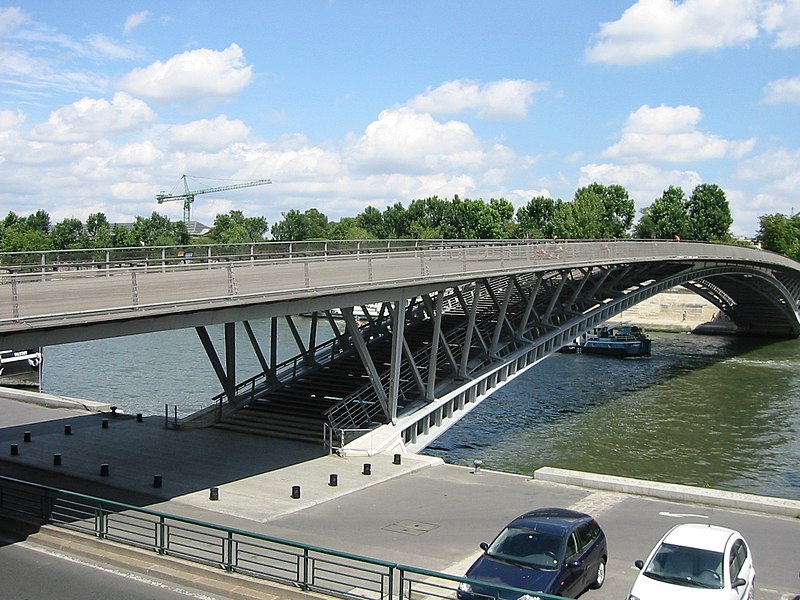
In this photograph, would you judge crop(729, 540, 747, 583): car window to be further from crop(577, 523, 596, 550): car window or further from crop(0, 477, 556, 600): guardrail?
crop(0, 477, 556, 600): guardrail

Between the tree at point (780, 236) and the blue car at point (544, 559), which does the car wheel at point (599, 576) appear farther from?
the tree at point (780, 236)

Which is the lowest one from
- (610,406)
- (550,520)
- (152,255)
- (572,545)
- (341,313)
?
(610,406)

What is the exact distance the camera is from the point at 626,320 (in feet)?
304

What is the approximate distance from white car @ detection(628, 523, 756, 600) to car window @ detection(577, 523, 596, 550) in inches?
37.7

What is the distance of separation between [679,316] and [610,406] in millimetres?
49403

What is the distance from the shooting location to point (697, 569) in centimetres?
1295

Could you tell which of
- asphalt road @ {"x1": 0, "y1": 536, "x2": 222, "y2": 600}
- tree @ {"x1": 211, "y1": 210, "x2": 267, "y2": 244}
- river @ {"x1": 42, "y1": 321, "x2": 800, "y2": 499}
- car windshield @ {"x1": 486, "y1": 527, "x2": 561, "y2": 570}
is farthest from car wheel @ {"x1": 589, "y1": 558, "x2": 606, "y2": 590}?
tree @ {"x1": 211, "y1": 210, "x2": 267, "y2": 244}

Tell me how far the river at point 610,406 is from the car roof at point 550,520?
16.1m

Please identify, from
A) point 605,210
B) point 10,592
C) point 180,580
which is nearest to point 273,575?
point 180,580

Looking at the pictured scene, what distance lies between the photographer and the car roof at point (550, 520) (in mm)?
14289

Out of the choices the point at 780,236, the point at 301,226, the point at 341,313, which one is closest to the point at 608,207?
the point at 780,236

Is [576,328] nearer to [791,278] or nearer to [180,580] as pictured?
[180,580]

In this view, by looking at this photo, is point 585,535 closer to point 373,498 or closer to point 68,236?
point 373,498

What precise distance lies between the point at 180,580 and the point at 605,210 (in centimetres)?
11823
